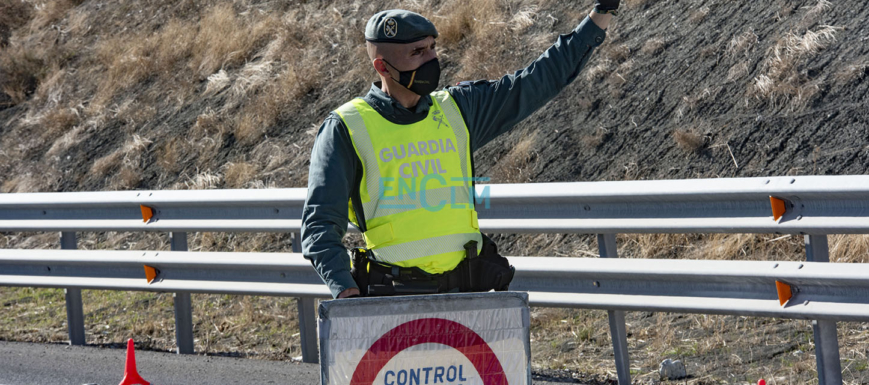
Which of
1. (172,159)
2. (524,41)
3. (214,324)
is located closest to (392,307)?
(214,324)

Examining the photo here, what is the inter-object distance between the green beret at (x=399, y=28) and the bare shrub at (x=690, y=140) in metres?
4.75

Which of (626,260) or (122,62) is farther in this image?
(122,62)

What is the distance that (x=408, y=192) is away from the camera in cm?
334

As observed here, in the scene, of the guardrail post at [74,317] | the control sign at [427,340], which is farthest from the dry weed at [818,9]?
the guardrail post at [74,317]

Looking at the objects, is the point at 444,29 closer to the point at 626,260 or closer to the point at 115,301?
the point at 115,301

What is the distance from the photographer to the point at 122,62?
532 inches

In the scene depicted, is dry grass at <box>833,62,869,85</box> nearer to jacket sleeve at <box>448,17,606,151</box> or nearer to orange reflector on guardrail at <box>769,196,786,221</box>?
orange reflector on guardrail at <box>769,196,786,221</box>

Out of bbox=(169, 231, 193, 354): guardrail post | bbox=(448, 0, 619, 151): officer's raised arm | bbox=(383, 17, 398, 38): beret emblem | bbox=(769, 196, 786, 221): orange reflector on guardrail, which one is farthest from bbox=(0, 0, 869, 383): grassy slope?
bbox=(383, 17, 398, 38): beret emblem

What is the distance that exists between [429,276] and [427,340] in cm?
47

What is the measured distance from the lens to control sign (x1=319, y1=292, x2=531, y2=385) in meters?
2.86

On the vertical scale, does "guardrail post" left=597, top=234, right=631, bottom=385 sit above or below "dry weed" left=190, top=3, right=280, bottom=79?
below

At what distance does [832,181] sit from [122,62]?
11441mm

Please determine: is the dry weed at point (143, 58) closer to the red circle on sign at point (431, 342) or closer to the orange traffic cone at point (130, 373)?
the orange traffic cone at point (130, 373)

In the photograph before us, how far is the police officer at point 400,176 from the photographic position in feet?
10.7
